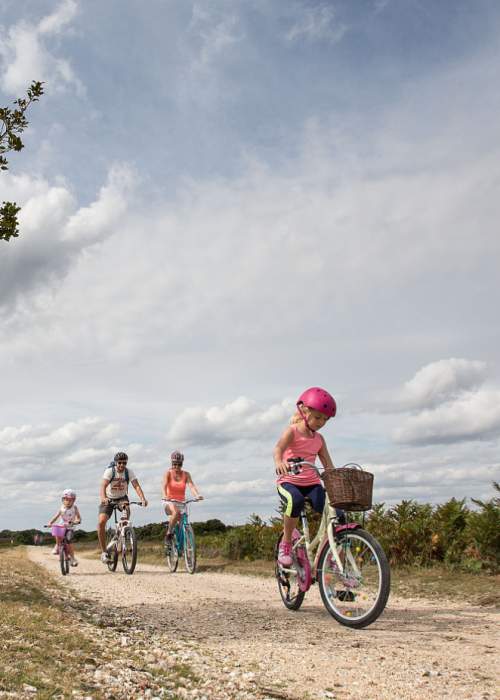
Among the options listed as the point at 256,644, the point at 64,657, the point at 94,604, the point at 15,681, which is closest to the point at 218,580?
the point at 94,604

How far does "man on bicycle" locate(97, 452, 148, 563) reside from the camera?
14266 mm

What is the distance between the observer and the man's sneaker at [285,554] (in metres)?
7.55

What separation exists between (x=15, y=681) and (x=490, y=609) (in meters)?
6.22

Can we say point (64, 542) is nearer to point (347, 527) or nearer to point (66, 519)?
point (66, 519)

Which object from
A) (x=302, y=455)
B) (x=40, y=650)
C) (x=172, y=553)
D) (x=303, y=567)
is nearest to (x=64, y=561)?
(x=172, y=553)

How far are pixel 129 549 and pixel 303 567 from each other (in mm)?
7597

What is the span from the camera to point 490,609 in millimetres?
8180

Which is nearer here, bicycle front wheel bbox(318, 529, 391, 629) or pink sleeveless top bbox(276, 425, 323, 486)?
bicycle front wheel bbox(318, 529, 391, 629)

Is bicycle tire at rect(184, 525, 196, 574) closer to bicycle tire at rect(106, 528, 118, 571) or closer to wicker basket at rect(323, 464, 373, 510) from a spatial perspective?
bicycle tire at rect(106, 528, 118, 571)

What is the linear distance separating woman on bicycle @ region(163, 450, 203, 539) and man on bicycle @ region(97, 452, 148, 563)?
0.90m

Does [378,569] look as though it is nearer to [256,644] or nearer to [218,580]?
[256,644]

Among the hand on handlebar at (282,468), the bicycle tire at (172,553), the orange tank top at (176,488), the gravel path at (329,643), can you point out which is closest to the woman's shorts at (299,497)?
the hand on handlebar at (282,468)

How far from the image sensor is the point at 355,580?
6.52 m

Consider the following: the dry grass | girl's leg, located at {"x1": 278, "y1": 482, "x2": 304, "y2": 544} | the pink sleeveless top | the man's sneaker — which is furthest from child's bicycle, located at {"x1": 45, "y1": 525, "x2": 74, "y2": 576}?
the pink sleeveless top
